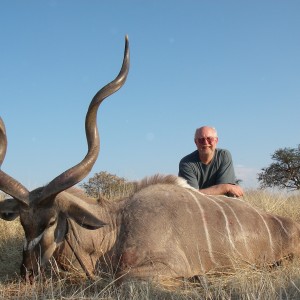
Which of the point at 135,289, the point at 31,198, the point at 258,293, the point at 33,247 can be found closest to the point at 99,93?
the point at 31,198

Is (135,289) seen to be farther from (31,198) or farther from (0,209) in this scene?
(0,209)

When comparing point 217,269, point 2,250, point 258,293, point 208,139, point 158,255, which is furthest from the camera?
point 208,139

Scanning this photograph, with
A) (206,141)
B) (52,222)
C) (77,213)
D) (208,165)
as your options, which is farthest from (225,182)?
(52,222)

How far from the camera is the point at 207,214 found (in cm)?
386

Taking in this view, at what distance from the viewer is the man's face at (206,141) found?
501 centimetres

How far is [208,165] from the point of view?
5.07 meters

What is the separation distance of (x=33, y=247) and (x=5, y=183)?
46 cm

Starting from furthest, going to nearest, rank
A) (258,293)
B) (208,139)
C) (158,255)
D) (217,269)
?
(208,139) → (217,269) → (158,255) → (258,293)

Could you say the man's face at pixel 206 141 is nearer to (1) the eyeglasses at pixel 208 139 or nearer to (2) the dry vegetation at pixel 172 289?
(1) the eyeglasses at pixel 208 139

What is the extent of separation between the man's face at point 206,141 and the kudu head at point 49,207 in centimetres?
171

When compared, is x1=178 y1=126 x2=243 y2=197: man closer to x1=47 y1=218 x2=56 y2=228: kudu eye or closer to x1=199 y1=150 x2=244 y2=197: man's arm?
x1=199 y1=150 x2=244 y2=197: man's arm

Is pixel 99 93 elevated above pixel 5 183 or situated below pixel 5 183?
above

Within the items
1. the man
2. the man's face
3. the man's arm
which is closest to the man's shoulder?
the man

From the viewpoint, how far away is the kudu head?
322 centimetres
